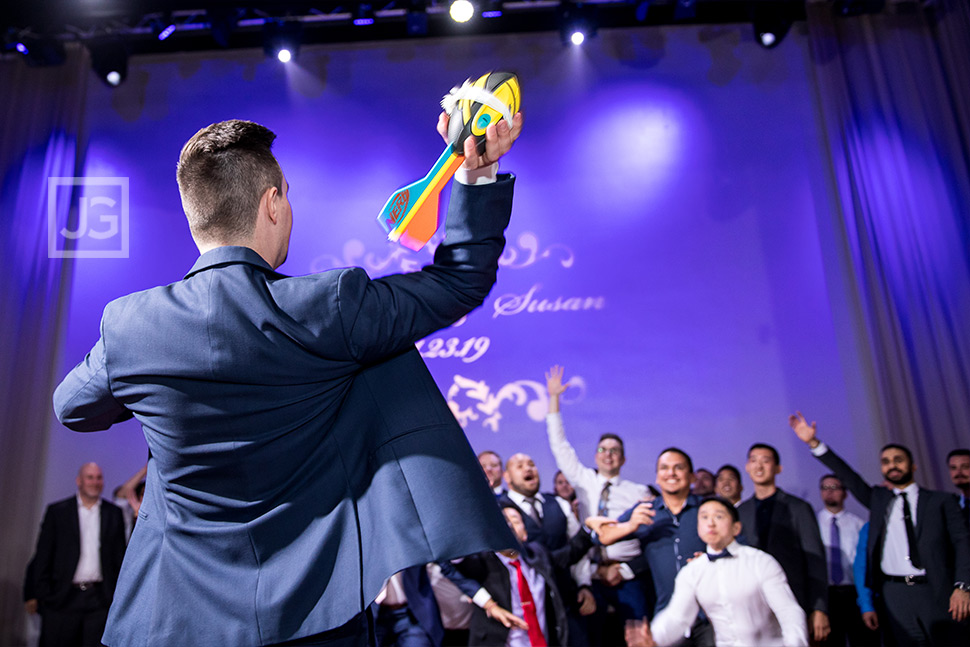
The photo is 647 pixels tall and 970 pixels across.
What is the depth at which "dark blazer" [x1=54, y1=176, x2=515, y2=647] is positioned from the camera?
38.5 inches

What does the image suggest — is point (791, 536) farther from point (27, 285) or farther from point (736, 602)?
point (27, 285)

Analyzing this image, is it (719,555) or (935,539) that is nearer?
(719,555)

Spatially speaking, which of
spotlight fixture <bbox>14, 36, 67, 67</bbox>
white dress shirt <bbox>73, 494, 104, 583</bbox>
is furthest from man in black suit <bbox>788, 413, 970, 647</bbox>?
spotlight fixture <bbox>14, 36, 67, 67</bbox>

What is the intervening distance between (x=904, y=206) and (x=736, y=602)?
14.6 feet

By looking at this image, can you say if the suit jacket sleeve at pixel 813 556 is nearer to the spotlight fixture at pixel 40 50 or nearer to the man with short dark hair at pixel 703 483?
the man with short dark hair at pixel 703 483

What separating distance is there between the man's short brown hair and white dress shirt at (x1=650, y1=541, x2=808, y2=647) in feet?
11.0

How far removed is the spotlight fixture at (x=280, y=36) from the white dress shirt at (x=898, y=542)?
609 cm

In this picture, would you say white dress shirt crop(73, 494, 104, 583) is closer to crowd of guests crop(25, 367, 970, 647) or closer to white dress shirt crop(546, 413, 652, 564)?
crowd of guests crop(25, 367, 970, 647)

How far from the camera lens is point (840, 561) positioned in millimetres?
6074

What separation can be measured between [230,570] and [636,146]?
6834 millimetres

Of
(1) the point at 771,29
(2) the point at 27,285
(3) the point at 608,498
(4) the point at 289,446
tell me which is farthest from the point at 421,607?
(1) the point at 771,29

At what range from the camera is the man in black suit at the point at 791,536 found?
16.6 feet

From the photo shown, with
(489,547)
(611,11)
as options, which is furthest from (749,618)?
(611,11)

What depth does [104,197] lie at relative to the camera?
7.26 metres
